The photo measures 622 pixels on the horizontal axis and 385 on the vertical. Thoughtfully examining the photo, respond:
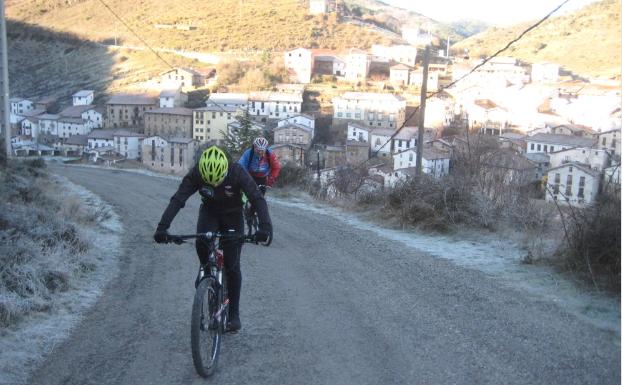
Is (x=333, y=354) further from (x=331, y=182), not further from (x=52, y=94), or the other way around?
(x=52, y=94)

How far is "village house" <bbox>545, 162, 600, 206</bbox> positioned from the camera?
6595 mm

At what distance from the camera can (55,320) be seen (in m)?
5.09

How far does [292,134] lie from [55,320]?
144ft

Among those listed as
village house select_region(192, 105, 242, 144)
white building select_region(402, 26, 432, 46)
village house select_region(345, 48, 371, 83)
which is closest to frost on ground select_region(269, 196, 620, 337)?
village house select_region(192, 105, 242, 144)

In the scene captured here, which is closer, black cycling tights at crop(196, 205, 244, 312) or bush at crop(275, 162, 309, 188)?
black cycling tights at crop(196, 205, 244, 312)

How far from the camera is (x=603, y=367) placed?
149 inches

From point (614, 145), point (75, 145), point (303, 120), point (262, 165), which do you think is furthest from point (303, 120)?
point (614, 145)

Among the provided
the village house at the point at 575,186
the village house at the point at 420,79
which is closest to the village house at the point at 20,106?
the village house at the point at 420,79

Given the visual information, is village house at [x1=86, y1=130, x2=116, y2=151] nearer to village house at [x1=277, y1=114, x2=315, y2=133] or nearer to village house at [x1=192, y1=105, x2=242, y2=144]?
village house at [x1=192, y1=105, x2=242, y2=144]

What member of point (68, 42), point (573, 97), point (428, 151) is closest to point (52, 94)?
point (68, 42)

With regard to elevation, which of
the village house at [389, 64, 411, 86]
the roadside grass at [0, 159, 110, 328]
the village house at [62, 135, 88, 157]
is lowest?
the village house at [62, 135, 88, 157]

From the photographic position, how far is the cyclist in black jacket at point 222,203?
4238 mm

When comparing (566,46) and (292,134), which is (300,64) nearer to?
(566,46)

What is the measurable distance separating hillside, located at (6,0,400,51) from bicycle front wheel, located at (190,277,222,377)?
9798 cm
